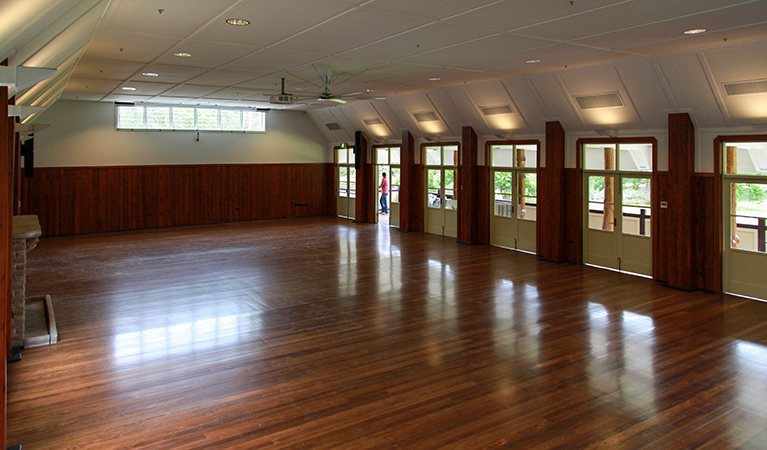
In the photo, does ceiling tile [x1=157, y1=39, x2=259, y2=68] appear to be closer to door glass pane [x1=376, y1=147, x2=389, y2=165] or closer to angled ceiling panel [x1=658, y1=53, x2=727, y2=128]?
angled ceiling panel [x1=658, y1=53, x2=727, y2=128]

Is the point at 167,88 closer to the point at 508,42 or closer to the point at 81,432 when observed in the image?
the point at 508,42

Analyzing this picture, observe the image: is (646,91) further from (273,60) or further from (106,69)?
(106,69)

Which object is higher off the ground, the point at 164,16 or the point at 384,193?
the point at 164,16

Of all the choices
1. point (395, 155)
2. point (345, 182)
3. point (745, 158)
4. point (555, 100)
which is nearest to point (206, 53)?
point (555, 100)

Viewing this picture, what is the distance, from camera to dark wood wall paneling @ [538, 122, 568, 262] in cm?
1081

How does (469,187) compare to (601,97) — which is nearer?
(601,97)

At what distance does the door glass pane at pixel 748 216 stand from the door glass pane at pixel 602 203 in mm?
2102

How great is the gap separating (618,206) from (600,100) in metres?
1.97

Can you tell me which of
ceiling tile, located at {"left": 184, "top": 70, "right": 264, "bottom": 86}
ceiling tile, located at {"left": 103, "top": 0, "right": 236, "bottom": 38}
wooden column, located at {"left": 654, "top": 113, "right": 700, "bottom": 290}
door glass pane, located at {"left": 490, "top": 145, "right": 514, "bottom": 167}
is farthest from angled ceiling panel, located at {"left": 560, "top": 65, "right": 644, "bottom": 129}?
ceiling tile, located at {"left": 103, "top": 0, "right": 236, "bottom": 38}

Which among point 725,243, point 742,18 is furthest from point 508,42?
point 725,243

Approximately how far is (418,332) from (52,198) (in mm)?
11545

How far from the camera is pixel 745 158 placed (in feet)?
26.9

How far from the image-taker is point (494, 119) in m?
11.8

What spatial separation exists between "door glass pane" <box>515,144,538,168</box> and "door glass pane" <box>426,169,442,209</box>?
105 inches
